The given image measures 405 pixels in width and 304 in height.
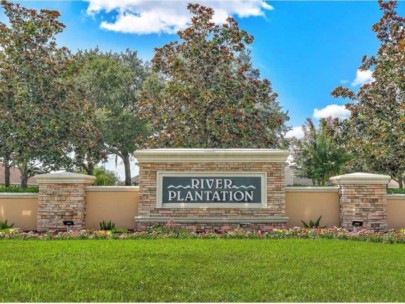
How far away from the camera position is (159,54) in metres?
23.9

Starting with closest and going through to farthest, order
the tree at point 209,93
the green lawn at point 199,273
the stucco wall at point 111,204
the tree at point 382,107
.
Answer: the green lawn at point 199,273
the stucco wall at point 111,204
the tree at point 382,107
the tree at point 209,93

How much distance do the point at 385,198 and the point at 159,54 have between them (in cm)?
1423

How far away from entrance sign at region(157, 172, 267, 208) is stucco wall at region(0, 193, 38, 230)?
12.3 feet

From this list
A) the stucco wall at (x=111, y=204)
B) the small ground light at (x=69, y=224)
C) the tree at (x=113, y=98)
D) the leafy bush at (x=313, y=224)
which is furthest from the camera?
the tree at (x=113, y=98)

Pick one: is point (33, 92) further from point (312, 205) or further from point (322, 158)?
point (322, 158)

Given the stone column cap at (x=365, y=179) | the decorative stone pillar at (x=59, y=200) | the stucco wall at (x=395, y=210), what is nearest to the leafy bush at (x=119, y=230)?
the decorative stone pillar at (x=59, y=200)

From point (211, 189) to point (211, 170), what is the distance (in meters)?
0.54

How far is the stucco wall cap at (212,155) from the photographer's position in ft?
43.8

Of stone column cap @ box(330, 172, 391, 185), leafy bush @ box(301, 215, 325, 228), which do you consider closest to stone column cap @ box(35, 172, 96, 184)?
leafy bush @ box(301, 215, 325, 228)

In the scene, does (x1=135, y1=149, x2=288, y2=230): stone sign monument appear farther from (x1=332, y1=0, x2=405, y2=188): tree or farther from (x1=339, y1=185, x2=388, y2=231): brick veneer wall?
(x1=332, y1=0, x2=405, y2=188): tree

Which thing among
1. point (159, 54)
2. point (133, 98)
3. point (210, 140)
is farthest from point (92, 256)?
point (133, 98)

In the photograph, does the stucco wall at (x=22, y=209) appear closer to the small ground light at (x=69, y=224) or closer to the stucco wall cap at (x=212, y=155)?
the small ground light at (x=69, y=224)

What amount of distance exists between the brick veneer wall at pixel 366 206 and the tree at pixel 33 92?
1378 centimetres

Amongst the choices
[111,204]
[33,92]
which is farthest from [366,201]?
[33,92]
